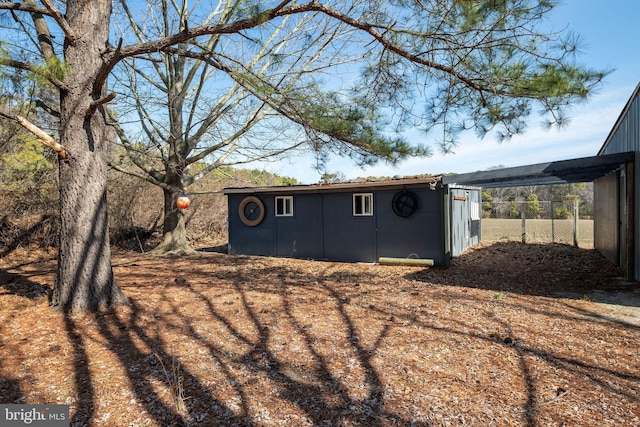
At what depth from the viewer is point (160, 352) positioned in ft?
10.3

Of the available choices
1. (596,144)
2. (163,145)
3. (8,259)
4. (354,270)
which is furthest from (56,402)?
(596,144)

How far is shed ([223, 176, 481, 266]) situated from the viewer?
336 inches

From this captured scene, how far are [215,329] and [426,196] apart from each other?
615cm

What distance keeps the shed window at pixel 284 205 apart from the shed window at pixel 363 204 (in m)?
1.99

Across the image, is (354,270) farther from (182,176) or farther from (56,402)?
(56,402)

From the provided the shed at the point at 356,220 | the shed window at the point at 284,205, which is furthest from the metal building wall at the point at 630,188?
the shed window at the point at 284,205

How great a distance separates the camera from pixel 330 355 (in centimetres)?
314

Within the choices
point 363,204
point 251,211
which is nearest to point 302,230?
point 251,211

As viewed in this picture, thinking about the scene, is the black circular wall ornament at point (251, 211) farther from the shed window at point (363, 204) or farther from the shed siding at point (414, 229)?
the shed siding at point (414, 229)

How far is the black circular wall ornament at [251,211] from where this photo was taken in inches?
432

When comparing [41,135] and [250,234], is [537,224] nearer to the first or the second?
[250,234]

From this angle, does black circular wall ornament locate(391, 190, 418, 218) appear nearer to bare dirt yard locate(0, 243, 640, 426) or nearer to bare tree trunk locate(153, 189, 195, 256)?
bare dirt yard locate(0, 243, 640, 426)

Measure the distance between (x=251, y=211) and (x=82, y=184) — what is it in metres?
6.93

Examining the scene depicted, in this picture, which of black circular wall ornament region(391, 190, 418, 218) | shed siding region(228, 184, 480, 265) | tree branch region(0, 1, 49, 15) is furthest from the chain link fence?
tree branch region(0, 1, 49, 15)
